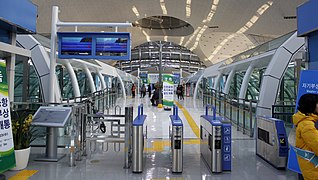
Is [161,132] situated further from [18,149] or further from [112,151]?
[18,149]

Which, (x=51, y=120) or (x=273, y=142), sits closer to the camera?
(x=273, y=142)

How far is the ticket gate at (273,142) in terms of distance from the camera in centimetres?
491

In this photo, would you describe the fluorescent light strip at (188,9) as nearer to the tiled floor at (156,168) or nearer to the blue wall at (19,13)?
the blue wall at (19,13)

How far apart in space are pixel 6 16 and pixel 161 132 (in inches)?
227

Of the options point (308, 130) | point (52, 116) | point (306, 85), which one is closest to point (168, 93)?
point (52, 116)

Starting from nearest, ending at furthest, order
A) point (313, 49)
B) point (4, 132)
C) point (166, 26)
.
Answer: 1. point (4, 132)
2. point (313, 49)
3. point (166, 26)

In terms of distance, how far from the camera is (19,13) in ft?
17.3

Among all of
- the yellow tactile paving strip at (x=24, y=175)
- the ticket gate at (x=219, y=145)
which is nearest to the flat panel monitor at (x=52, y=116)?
the yellow tactile paving strip at (x=24, y=175)

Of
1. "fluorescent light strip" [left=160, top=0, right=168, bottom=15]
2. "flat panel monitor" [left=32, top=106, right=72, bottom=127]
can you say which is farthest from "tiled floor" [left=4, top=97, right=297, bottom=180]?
"fluorescent light strip" [left=160, top=0, right=168, bottom=15]

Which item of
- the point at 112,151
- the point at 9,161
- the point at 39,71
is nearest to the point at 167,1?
the point at 39,71

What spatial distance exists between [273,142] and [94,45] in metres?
4.42

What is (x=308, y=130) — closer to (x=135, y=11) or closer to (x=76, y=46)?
(x=76, y=46)

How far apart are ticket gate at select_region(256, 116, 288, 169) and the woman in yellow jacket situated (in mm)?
2309

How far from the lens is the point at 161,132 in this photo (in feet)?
29.6
